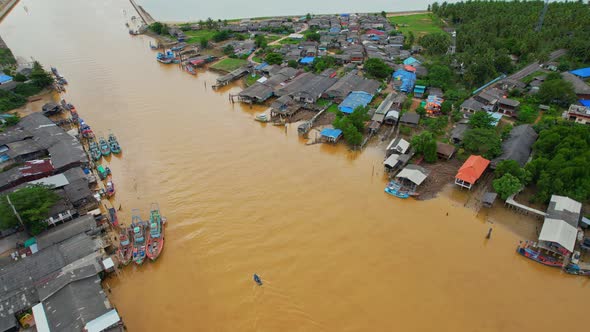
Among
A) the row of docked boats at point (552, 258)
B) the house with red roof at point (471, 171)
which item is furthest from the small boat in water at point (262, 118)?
the row of docked boats at point (552, 258)

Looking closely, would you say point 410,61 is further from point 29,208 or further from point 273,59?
point 29,208

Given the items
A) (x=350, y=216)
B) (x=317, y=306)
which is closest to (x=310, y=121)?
(x=350, y=216)

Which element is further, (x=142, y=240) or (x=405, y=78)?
(x=405, y=78)

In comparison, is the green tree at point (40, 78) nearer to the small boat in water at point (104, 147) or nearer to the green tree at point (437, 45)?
the small boat in water at point (104, 147)

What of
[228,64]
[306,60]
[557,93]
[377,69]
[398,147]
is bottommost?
[398,147]

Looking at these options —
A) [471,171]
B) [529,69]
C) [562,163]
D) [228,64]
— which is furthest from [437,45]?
[471,171]

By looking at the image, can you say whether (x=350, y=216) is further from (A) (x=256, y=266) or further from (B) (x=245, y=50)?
(B) (x=245, y=50)

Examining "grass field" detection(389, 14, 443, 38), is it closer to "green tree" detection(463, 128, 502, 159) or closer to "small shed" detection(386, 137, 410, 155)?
"green tree" detection(463, 128, 502, 159)

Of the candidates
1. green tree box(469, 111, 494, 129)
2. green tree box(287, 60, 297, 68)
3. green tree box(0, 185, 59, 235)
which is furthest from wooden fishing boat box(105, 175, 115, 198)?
green tree box(469, 111, 494, 129)
